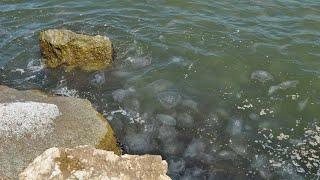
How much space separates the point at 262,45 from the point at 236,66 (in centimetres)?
165

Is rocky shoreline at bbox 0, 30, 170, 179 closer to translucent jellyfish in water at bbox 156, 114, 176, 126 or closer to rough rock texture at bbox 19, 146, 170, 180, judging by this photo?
rough rock texture at bbox 19, 146, 170, 180

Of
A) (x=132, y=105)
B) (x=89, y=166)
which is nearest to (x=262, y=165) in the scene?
(x=132, y=105)

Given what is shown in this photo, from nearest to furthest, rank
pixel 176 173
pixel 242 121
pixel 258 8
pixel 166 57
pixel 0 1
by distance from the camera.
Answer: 1. pixel 176 173
2. pixel 242 121
3. pixel 166 57
4. pixel 258 8
5. pixel 0 1

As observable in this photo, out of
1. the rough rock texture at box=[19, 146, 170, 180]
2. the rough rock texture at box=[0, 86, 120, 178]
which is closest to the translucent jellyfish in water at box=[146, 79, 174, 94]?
the rough rock texture at box=[0, 86, 120, 178]

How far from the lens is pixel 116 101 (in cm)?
1448

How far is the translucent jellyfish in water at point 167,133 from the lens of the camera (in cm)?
1284

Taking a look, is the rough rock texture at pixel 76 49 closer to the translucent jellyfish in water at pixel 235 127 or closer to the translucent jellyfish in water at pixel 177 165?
the translucent jellyfish in water at pixel 235 127

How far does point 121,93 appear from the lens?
586 inches

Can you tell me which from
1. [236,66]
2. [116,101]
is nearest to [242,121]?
[236,66]

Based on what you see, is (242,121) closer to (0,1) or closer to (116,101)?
(116,101)

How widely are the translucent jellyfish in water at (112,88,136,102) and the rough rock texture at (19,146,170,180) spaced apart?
7.62m

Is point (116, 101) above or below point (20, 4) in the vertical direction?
below

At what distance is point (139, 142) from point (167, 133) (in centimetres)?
84

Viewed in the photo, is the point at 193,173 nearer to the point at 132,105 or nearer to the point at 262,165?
the point at 262,165
